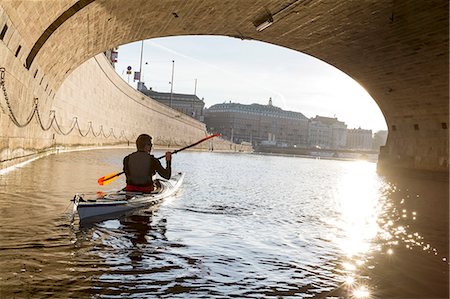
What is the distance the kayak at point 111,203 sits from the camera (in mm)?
5920

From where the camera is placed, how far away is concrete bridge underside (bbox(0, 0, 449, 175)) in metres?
12.0

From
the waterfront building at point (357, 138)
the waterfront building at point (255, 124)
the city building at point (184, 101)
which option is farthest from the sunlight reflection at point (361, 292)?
the waterfront building at point (357, 138)

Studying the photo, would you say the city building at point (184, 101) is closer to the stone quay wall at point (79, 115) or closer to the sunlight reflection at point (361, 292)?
the stone quay wall at point (79, 115)

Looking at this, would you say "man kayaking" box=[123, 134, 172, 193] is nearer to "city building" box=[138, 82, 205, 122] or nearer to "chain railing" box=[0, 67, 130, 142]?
"chain railing" box=[0, 67, 130, 142]

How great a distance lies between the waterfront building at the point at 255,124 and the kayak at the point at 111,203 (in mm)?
119635

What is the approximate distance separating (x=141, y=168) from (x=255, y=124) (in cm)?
12969

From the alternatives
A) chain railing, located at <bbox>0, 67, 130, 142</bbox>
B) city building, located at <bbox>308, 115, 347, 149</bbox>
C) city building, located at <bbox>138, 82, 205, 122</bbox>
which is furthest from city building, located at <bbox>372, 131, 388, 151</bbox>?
chain railing, located at <bbox>0, 67, 130, 142</bbox>

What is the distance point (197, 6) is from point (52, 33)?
493 cm

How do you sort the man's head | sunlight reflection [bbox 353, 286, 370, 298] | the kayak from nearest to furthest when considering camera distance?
sunlight reflection [bbox 353, 286, 370, 298] < the kayak < the man's head

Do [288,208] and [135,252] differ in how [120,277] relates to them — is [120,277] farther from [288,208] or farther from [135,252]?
A: [288,208]

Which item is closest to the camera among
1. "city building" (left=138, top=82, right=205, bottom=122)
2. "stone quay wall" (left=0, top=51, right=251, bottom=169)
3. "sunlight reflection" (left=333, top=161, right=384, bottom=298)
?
"sunlight reflection" (left=333, top=161, right=384, bottom=298)

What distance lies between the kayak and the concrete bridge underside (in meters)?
5.11

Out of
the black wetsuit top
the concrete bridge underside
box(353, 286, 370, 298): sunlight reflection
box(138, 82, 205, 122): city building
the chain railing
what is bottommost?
box(353, 286, 370, 298): sunlight reflection

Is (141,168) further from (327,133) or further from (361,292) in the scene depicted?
(327,133)
